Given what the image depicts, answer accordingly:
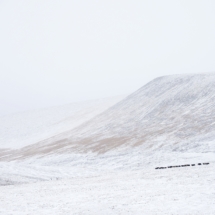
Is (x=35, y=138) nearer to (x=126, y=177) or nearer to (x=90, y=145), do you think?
(x=90, y=145)

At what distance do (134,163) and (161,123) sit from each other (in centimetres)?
2199

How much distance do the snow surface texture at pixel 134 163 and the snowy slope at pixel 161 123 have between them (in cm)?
16

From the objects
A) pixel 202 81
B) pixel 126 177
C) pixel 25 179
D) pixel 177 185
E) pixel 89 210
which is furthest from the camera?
pixel 202 81

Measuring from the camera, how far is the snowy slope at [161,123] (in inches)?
1949

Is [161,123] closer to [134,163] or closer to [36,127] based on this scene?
[134,163]

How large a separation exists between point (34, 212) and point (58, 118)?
100950 mm

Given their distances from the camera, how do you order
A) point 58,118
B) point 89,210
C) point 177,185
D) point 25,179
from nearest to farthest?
1. point 89,210
2. point 177,185
3. point 25,179
4. point 58,118

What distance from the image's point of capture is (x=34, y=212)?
18.7 metres

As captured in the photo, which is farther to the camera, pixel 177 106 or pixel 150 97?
pixel 150 97

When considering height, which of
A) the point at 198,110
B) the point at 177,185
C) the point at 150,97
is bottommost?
the point at 177,185

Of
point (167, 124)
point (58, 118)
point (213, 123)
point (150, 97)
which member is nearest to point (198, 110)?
point (167, 124)

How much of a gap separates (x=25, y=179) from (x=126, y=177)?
418 inches

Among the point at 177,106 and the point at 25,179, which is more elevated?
the point at 177,106

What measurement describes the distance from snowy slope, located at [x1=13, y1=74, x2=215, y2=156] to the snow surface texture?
0.16m
